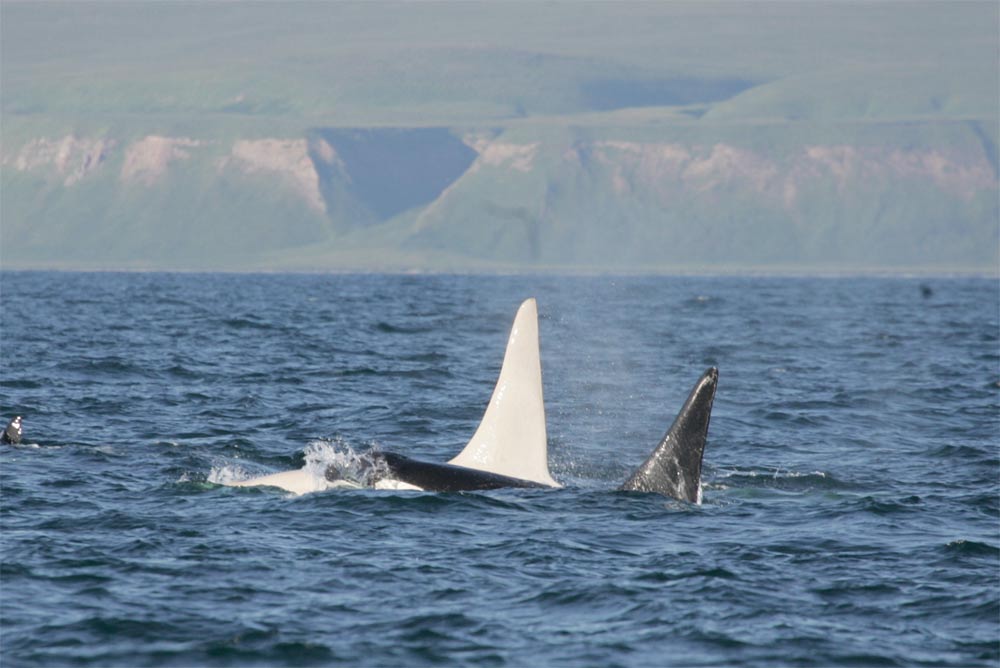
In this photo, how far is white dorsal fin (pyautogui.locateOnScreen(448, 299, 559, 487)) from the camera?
20.5m

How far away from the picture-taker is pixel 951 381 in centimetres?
4153

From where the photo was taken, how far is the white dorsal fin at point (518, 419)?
67.3 feet

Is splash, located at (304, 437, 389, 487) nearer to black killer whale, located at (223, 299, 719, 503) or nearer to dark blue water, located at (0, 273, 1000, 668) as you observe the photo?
black killer whale, located at (223, 299, 719, 503)

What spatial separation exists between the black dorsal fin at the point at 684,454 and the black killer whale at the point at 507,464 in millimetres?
18

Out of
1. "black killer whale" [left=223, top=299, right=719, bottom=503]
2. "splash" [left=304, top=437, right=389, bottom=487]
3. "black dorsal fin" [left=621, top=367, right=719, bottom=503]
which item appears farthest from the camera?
"splash" [left=304, top=437, right=389, bottom=487]

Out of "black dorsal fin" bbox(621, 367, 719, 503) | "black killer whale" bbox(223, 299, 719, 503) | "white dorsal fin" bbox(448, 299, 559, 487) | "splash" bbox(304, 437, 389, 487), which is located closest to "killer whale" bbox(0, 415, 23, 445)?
"black killer whale" bbox(223, 299, 719, 503)

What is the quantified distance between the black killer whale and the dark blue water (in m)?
0.34

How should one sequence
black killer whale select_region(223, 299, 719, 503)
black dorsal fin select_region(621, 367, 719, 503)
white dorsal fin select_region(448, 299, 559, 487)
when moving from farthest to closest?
1. white dorsal fin select_region(448, 299, 559, 487)
2. black killer whale select_region(223, 299, 719, 503)
3. black dorsal fin select_region(621, 367, 719, 503)

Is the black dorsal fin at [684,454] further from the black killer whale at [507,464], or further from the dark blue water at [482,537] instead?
the dark blue water at [482,537]

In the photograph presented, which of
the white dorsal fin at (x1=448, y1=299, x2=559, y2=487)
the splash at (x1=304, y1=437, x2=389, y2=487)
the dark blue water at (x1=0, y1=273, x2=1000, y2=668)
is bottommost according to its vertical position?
the dark blue water at (x1=0, y1=273, x2=1000, y2=668)

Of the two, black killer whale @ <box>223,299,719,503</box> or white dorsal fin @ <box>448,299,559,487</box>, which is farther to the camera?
white dorsal fin @ <box>448,299,559,487</box>

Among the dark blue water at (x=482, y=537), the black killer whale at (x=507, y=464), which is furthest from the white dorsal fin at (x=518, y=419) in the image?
the dark blue water at (x=482, y=537)

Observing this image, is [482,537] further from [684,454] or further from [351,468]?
[351,468]

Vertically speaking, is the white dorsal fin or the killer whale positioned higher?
the white dorsal fin
